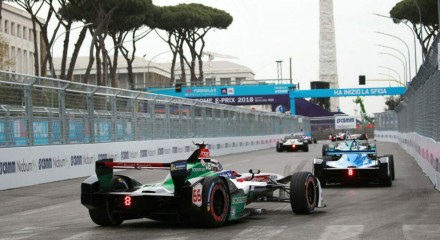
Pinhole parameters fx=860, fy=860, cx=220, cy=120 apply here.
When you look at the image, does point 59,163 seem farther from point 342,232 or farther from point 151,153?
point 342,232

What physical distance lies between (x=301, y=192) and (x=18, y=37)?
9105cm

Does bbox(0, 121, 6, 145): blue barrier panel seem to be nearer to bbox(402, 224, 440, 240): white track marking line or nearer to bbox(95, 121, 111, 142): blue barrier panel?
bbox(95, 121, 111, 142): blue barrier panel

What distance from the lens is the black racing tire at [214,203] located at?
402 inches

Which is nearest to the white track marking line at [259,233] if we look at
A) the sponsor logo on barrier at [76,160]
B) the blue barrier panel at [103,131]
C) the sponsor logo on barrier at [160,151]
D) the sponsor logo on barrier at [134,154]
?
the sponsor logo on barrier at [76,160]

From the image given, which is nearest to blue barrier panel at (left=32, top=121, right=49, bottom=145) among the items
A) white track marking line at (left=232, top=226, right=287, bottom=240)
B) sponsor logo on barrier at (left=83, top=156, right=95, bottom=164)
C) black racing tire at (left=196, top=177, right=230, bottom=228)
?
sponsor logo on barrier at (left=83, top=156, right=95, bottom=164)

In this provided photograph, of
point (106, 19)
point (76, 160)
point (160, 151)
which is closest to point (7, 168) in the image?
point (76, 160)

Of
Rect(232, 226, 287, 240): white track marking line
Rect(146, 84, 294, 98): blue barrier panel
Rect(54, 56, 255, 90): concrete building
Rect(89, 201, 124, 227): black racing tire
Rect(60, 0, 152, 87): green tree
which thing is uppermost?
Rect(54, 56, 255, 90): concrete building

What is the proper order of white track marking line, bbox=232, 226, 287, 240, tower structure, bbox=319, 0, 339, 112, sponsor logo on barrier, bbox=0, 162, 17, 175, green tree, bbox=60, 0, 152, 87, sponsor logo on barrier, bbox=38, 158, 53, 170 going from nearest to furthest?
white track marking line, bbox=232, 226, 287, 240, sponsor logo on barrier, bbox=0, 162, 17, 175, sponsor logo on barrier, bbox=38, 158, 53, 170, green tree, bbox=60, 0, 152, 87, tower structure, bbox=319, 0, 339, 112

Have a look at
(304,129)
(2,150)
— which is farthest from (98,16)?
(304,129)

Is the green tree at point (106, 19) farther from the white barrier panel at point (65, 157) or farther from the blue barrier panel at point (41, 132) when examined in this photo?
the blue barrier panel at point (41, 132)

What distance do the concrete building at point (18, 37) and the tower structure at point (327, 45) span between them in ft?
111

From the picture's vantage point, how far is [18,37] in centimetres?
9875

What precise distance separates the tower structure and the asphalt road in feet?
286

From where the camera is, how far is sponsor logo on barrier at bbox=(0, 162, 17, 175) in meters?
19.2
